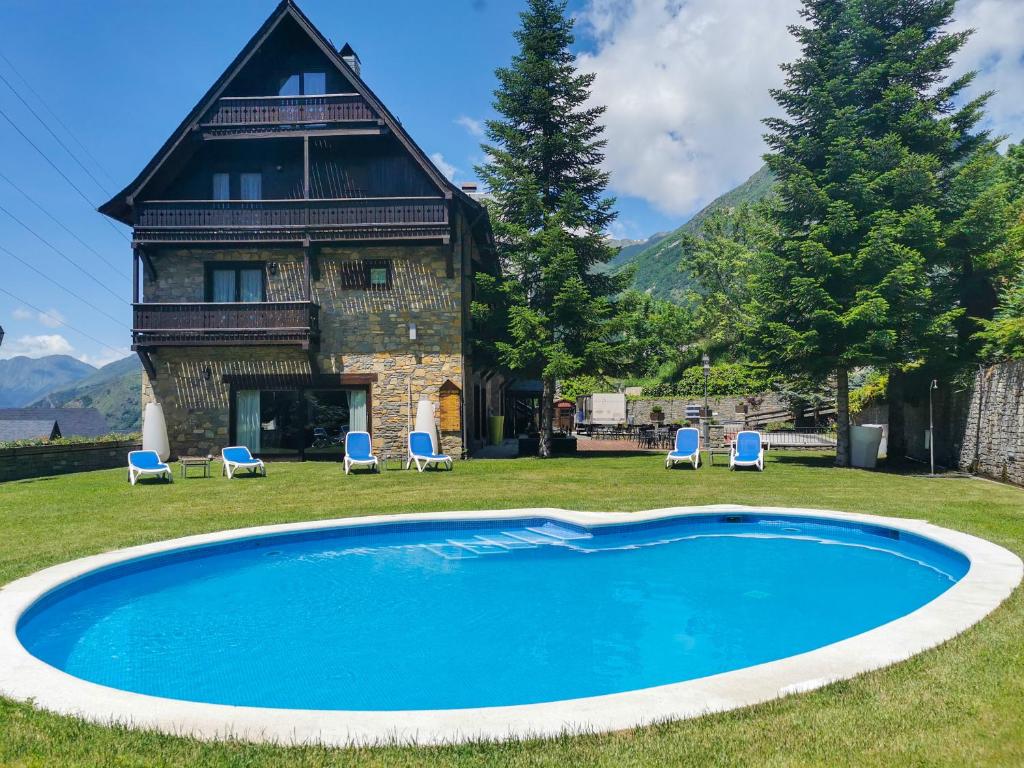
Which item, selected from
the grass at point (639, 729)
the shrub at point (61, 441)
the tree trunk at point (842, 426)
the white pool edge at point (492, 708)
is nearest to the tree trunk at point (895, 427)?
the tree trunk at point (842, 426)

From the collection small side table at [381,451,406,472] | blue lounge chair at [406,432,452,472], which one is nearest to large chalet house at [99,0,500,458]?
small side table at [381,451,406,472]

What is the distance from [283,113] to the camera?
2067 centimetres

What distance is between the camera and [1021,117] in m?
32.7

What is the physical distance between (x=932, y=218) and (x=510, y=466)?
12819 mm

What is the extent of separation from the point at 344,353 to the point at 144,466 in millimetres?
7428

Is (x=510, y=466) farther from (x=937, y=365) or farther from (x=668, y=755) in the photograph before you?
(x=668, y=755)

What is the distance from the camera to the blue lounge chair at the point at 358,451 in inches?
685

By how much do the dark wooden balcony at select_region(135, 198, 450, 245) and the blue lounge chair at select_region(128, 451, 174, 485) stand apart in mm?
8276

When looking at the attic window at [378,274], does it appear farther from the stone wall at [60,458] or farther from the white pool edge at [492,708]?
the white pool edge at [492,708]

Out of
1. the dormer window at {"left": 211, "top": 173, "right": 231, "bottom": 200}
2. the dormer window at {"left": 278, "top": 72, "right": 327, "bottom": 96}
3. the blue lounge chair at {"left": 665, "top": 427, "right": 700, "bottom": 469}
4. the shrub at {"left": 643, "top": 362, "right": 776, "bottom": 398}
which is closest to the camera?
the blue lounge chair at {"left": 665, "top": 427, "right": 700, "bottom": 469}

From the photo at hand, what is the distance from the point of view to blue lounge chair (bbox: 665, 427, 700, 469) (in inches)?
696

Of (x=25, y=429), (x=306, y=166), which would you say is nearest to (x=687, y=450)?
(x=306, y=166)

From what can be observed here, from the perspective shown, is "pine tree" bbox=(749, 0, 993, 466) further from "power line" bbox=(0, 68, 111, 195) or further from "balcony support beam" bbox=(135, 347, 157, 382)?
"power line" bbox=(0, 68, 111, 195)

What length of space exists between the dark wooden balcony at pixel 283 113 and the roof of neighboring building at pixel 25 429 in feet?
86.6
